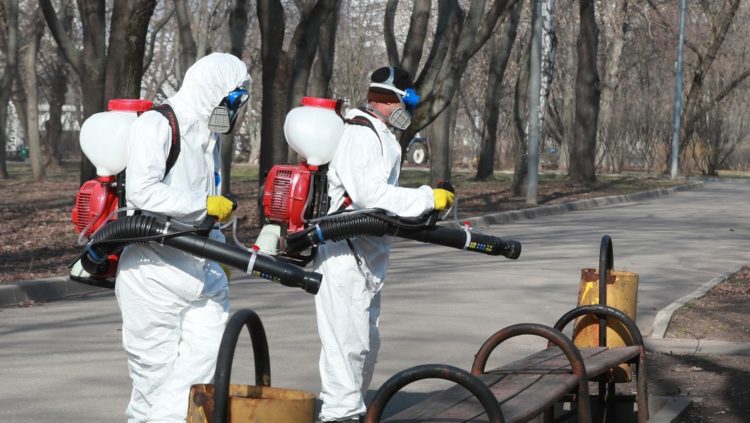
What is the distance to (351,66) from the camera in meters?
58.5

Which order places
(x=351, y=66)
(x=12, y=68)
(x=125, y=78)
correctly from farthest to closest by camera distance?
1. (x=351, y=66)
2. (x=12, y=68)
3. (x=125, y=78)

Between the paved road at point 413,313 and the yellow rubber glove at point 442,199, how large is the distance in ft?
6.04

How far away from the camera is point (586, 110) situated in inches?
1463

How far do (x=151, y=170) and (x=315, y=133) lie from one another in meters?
1.04

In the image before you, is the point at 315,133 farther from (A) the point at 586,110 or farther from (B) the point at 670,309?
(A) the point at 586,110

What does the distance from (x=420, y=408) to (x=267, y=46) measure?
15.8 meters

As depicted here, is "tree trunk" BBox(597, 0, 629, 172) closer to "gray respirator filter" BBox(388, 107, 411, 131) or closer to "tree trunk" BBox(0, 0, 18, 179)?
"tree trunk" BBox(0, 0, 18, 179)

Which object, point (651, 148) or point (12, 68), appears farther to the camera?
point (651, 148)

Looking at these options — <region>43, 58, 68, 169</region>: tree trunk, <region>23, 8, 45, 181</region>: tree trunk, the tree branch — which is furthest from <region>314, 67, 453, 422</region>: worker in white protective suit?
<region>43, 58, 68, 169</region>: tree trunk

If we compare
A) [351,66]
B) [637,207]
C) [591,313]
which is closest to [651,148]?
[351,66]

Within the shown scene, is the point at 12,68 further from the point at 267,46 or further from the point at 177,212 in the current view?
the point at 177,212

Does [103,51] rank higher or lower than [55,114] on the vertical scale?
higher

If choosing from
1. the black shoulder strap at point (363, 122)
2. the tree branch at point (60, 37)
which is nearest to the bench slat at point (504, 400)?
the black shoulder strap at point (363, 122)

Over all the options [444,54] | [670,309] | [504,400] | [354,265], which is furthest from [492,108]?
[504,400]
